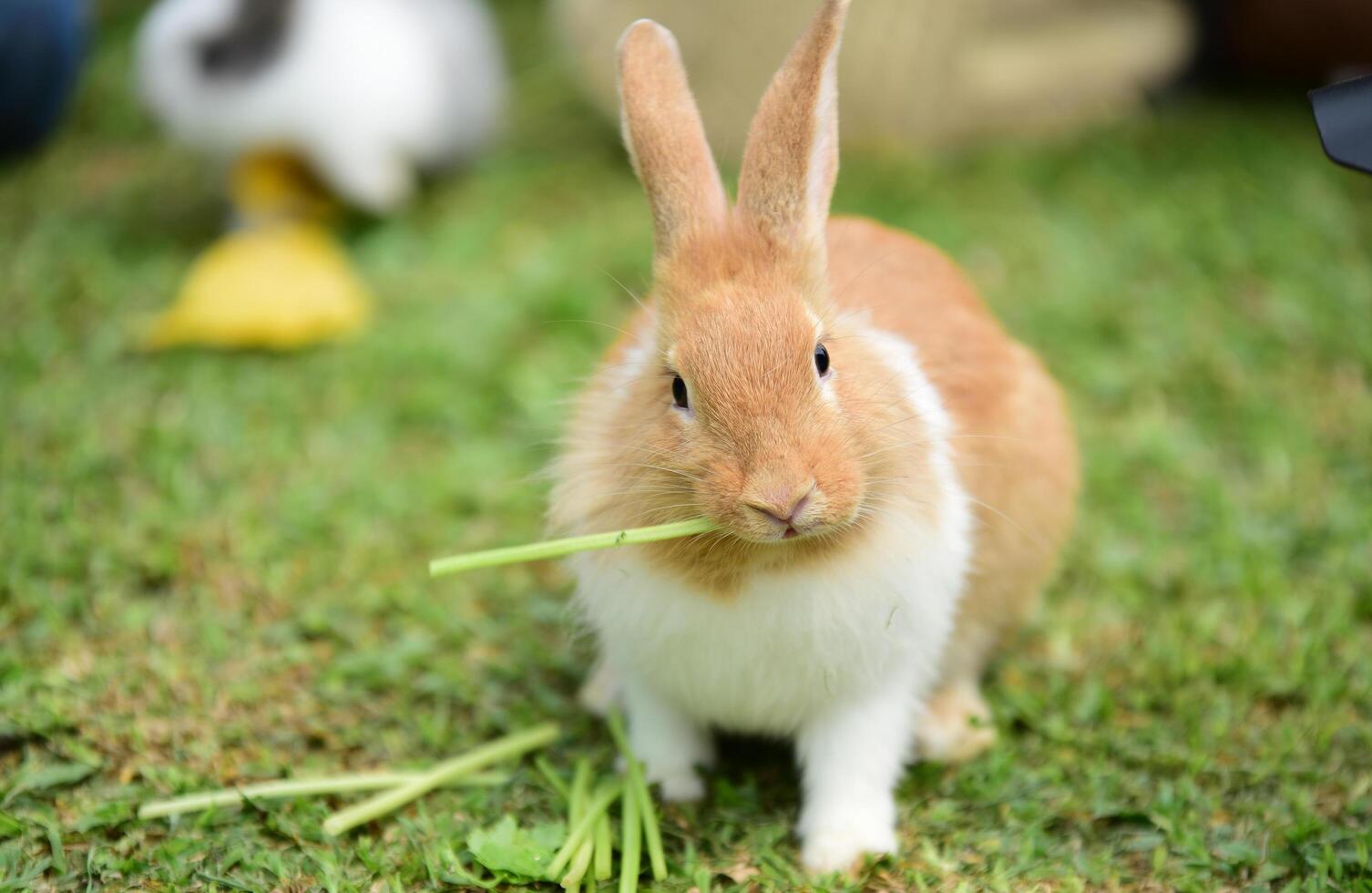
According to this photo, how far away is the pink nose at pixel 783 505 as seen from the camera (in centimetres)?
209

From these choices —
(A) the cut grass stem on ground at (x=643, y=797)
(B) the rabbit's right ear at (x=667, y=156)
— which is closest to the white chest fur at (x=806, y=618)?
(A) the cut grass stem on ground at (x=643, y=797)

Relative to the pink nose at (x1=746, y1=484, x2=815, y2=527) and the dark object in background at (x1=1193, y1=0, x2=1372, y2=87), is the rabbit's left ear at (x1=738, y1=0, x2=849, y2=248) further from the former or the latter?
the dark object in background at (x1=1193, y1=0, x2=1372, y2=87)

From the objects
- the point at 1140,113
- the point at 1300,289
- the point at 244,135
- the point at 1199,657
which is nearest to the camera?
the point at 1199,657

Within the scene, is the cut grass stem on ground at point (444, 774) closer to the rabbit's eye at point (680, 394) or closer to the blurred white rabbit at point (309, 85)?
the rabbit's eye at point (680, 394)

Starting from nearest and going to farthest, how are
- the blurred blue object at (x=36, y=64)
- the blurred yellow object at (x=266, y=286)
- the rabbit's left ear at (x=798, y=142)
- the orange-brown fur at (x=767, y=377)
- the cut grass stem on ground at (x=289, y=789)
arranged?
1. the orange-brown fur at (x=767, y=377)
2. the rabbit's left ear at (x=798, y=142)
3. the cut grass stem on ground at (x=289, y=789)
4. the blurred yellow object at (x=266, y=286)
5. the blurred blue object at (x=36, y=64)

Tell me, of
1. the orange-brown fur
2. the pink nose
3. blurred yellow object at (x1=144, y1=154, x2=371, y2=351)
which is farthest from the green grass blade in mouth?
blurred yellow object at (x1=144, y1=154, x2=371, y2=351)

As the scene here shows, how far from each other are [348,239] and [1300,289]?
3.78 m

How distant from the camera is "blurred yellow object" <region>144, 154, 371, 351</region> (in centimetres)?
442

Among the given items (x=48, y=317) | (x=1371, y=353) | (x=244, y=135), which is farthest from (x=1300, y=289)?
(x=48, y=317)

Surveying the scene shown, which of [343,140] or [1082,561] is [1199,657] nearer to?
[1082,561]

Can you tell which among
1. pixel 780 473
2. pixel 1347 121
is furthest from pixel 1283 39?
pixel 780 473

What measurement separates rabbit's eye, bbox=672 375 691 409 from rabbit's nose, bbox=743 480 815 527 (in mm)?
296

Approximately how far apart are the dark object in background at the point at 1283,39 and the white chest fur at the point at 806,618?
12.5 feet

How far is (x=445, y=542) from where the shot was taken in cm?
359
